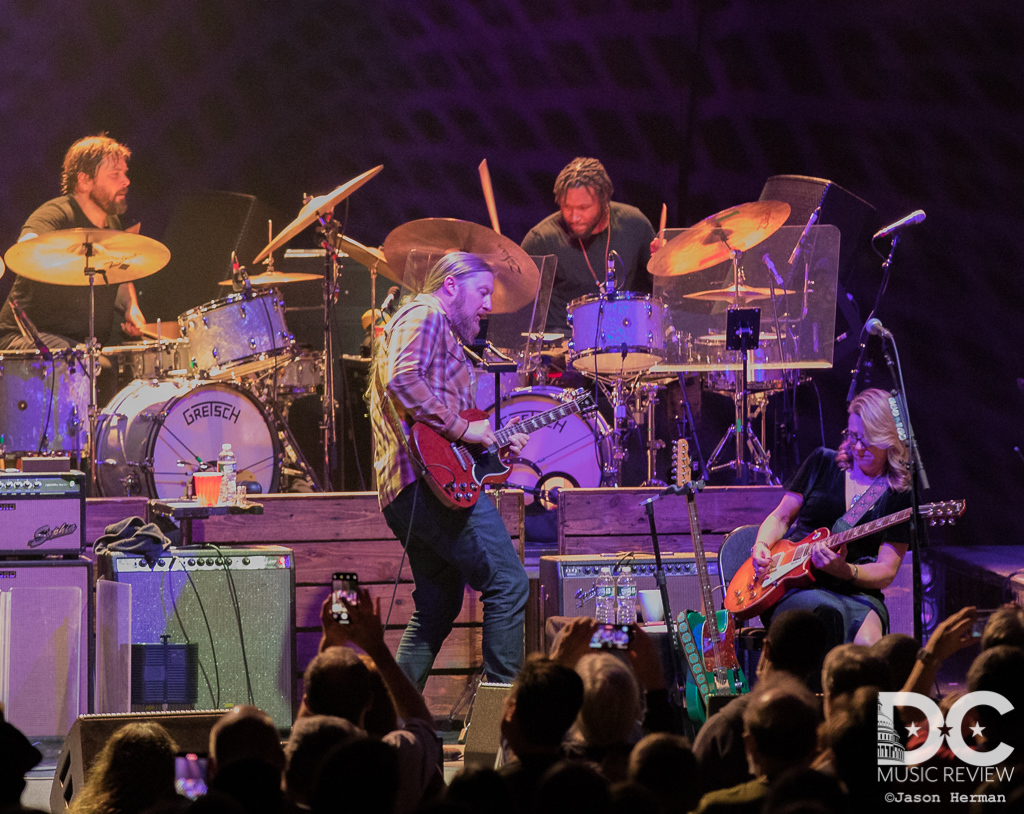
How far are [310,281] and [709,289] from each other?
12.1 feet

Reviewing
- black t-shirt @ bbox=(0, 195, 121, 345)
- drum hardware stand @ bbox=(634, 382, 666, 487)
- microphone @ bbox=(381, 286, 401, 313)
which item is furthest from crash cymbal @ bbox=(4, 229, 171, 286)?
drum hardware stand @ bbox=(634, 382, 666, 487)

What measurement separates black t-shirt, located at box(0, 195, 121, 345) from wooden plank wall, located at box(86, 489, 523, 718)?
3.48 m

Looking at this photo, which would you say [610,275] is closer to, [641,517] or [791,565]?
[641,517]

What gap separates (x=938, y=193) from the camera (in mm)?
8812

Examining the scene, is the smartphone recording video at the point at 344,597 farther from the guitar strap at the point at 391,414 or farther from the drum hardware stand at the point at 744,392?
the drum hardware stand at the point at 744,392

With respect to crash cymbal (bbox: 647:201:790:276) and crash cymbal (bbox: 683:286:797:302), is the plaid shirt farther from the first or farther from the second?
crash cymbal (bbox: 683:286:797:302)

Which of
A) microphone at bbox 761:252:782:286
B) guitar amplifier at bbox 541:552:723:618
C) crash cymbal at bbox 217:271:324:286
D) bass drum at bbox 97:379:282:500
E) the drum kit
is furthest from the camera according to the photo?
crash cymbal at bbox 217:271:324:286

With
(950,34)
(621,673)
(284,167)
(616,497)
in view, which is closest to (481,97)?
(284,167)

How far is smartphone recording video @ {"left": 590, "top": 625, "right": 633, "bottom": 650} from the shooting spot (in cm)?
338

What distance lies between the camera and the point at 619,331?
7.44 metres

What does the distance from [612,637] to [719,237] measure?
14.6 ft

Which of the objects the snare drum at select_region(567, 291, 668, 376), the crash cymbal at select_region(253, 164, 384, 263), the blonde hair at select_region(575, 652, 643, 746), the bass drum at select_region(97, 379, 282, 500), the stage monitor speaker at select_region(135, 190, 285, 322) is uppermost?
the stage monitor speaker at select_region(135, 190, 285, 322)

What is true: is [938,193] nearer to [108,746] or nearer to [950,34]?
[950,34]

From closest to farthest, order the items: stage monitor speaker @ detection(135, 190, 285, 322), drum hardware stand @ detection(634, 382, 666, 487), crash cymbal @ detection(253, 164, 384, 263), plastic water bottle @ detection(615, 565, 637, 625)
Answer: plastic water bottle @ detection(615, 565, 637, 625) < crash cymbal @ detection(253, 164, 384, 263) < drum hardware stand @ detection(634, 382, 666, 487) < stage monitor speaker @ detection(135, 190, 285, 322)
